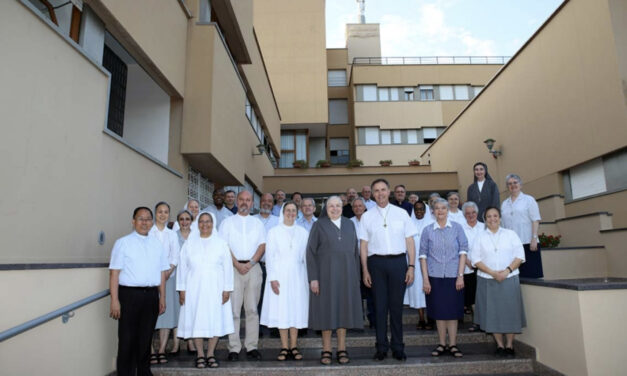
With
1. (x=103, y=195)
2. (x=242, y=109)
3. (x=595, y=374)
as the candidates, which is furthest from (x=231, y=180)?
(x=595, y=374)

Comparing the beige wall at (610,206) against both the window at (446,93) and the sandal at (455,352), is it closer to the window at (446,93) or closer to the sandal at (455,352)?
the sandal at (455,352)

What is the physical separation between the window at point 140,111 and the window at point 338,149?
1954 centimetres

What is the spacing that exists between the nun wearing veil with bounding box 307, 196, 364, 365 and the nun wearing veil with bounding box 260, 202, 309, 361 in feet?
0.74

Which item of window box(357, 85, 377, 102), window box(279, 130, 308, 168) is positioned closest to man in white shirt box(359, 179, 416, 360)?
window box(279, 130, 308, 168)

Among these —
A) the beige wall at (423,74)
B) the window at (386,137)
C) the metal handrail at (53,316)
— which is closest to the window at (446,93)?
the beige wall at (423,74)

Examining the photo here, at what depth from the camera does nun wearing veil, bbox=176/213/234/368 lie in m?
4.97

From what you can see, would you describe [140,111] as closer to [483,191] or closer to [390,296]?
[390,296]

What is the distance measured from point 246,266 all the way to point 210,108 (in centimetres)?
469

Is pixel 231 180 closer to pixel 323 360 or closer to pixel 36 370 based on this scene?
pixel 323 360

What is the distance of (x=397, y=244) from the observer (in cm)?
514

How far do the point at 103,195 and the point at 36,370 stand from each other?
2.96m

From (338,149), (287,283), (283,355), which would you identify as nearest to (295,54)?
(338,149)

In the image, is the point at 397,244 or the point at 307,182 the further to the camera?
the point at 307,182

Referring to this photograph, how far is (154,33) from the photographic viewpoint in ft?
25.1
